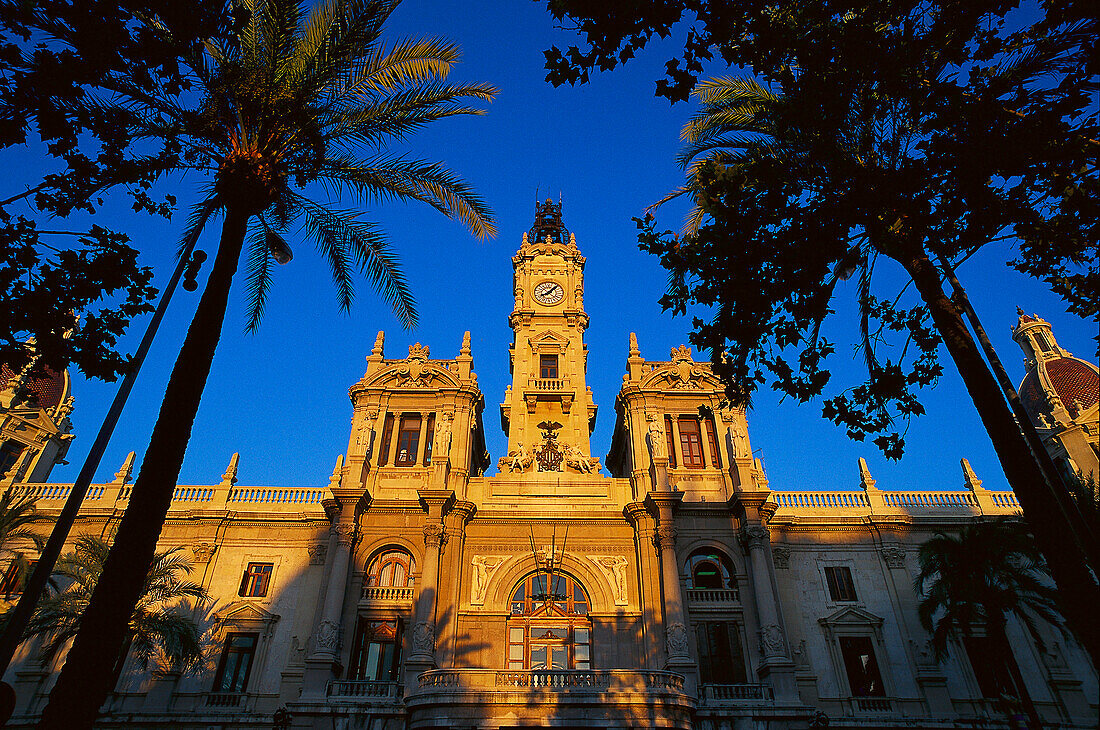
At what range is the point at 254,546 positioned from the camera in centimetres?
2892

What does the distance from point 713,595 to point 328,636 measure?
15715 millimetres

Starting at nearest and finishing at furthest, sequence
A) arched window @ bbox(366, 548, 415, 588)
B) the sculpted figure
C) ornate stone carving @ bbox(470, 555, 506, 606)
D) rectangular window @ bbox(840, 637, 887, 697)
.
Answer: rectangular window @ bbox(840, 637, 887, 697) < ornate stone carving @ bbox(470, 555, 506, 606) < arched window @ bbox(366, 548, 415, 588) < the sculpted figure

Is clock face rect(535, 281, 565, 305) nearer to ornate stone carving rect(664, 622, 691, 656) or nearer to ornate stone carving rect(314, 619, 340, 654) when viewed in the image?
ornate stone carving rect(664, 622, 691, 656)

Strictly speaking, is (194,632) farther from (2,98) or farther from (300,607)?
(2,98)

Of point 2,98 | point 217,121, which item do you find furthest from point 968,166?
point 2,98

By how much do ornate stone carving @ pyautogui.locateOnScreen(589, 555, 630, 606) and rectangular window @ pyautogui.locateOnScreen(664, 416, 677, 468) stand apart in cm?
565

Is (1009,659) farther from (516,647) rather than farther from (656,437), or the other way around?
(516,647)

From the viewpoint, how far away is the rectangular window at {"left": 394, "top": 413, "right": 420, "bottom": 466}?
103 ft

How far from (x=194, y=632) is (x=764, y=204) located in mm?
25544

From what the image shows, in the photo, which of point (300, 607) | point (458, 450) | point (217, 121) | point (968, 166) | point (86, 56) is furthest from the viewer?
point (458, 450)

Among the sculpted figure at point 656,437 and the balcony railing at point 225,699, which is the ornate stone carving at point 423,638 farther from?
the sculpted figure at point 656,437

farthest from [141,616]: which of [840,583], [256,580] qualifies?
[840,583]

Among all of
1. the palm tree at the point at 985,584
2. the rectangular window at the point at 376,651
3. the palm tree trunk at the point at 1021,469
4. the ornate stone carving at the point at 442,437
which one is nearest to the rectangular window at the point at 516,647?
the rectangular window at the point at 376,651

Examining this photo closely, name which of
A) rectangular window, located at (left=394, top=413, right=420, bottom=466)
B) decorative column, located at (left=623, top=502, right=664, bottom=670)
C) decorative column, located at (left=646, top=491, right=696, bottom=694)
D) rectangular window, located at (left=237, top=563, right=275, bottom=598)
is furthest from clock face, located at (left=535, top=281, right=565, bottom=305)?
rectangular window, located at (left=237, top=563, right=275, bottom=598)
